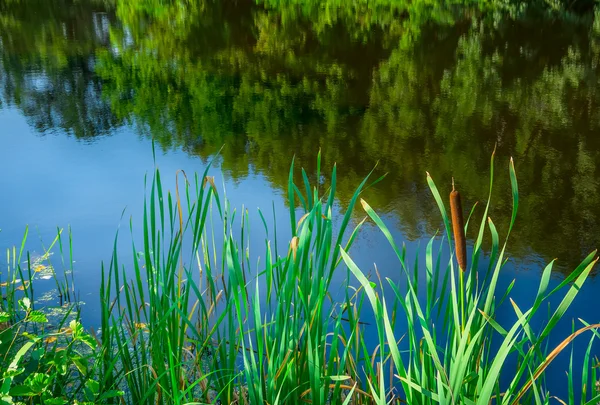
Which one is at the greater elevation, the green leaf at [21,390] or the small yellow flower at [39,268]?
the green leaf at [21,390]

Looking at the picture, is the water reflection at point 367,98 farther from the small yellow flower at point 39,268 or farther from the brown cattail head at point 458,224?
the brown cattail head at point 458,224

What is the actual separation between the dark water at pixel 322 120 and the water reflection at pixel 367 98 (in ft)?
0.07

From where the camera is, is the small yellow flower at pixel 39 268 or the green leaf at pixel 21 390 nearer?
the green leaf at pixel 21 390

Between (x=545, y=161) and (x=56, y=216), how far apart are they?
3131mm

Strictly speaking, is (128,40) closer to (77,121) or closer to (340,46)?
(340,46)

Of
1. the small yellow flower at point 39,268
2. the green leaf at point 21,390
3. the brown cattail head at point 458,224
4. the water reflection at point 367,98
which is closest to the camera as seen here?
the brown cattail head at point 458,224

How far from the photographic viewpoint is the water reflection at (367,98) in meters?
4.04

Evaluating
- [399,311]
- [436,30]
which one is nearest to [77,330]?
[399,311]

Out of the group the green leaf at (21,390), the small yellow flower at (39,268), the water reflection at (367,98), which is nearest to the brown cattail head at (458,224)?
the green leaf at (21,390)

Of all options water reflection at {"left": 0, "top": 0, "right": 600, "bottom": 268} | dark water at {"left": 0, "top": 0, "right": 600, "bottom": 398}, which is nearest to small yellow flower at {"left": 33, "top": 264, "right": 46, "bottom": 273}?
dark water at {"left": 0, "top": 0, "right": 600, "bottom": 398}

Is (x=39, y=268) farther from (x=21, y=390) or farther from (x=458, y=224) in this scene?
(x=458, y=224)

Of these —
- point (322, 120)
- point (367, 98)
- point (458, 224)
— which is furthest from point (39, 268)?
point (367, 98)

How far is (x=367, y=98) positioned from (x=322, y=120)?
0.88m

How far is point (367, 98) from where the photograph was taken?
6.10 metres
